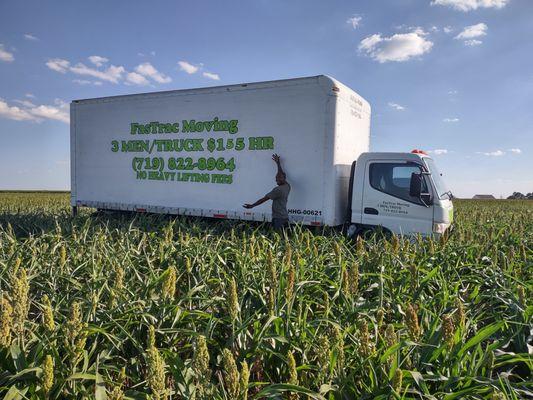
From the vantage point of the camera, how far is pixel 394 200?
7.99 meters

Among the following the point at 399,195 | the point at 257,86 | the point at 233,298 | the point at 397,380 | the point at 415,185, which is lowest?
the point at 397,380

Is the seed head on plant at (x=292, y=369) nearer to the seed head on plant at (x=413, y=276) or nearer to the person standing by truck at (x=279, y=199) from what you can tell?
the seed head on plant at (x=413, y=276)

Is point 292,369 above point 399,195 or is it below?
below

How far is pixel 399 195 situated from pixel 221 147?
4360 mm

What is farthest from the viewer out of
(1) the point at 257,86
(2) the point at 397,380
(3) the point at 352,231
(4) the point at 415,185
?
(1) the point at 257,86

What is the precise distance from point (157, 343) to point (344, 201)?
6.44 meters

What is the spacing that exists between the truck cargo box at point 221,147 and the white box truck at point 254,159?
0.03 m

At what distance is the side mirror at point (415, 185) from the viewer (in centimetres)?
740

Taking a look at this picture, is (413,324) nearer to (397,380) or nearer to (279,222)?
(397,380)

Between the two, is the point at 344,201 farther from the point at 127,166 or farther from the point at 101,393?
the point at 101,393

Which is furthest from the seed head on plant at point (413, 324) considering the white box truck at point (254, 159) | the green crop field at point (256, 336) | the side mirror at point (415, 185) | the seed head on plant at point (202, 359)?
the side mirror at point (415, 185)

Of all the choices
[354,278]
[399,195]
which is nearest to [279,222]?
[399,195]

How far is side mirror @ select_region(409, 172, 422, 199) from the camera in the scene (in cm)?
740

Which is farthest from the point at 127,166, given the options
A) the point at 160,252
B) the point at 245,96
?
the point at 160,252
